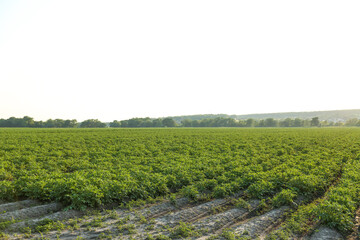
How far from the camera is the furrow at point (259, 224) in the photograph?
7.48m

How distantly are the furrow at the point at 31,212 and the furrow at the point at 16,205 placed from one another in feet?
2.24

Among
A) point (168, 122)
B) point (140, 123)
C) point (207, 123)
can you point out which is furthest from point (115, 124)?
point (207, 123)

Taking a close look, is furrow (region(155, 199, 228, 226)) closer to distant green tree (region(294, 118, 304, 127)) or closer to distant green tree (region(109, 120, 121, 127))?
distant green tree (region(109, 120, 121, 127))

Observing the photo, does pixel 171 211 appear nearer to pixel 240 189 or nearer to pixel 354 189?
pixel 240 189

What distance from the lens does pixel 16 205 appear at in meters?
9.25

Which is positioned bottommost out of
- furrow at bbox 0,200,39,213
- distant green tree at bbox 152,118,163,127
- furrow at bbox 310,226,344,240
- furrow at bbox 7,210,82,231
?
furrow at bbox 310,226,344,240

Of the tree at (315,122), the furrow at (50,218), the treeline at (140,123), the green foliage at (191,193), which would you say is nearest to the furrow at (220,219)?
the green foliage at (191,193)

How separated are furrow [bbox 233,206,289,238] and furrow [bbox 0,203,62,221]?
20.5ft

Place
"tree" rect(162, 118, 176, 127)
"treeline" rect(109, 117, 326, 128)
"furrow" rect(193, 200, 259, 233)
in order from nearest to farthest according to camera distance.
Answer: "furrow" rect(193, 200, 259, 233) < "treeline" rect(109, 117, 326, 128) < "tree" rect(162, 118, 176, 127)

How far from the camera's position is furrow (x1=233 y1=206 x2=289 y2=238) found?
295 inches

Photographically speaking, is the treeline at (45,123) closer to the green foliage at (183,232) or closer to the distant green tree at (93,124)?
the distant green tree at (93,124)

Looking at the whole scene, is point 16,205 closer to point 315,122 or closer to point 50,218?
point 50,218

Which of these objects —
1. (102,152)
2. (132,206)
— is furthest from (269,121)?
(132,206)

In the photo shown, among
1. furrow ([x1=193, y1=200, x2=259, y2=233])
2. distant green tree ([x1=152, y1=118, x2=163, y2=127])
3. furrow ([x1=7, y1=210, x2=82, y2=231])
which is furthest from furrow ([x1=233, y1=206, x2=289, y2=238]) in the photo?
distant green tree ([x1=152, y1=118, x2=163, y2=127])
